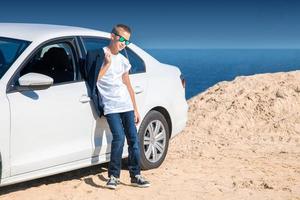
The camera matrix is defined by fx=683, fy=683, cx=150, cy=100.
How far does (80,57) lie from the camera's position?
668 centimetres

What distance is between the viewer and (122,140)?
6.62 m

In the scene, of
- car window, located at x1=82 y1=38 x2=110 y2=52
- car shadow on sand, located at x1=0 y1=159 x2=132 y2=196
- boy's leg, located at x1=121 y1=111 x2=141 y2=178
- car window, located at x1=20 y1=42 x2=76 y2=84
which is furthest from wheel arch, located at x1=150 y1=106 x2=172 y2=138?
car window, located at x1=20 y1=42 x2=76 y2=84

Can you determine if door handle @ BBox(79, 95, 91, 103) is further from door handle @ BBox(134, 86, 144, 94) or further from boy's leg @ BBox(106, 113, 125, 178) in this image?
door handle @ BBox(134, 86, 144, 94)

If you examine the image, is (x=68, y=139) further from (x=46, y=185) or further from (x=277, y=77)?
(x=277, y=77)

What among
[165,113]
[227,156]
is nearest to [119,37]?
[165,113]

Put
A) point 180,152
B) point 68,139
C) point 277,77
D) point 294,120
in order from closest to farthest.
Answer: point 68,139 → point 180,152 → point 294,120 → point 277,77

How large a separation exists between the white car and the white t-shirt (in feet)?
0.50

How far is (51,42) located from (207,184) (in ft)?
7.25

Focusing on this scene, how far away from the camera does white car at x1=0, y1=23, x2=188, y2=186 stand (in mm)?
5875

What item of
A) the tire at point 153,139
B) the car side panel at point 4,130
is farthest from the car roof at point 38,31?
the tire at point 153,139

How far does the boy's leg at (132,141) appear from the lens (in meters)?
6.70

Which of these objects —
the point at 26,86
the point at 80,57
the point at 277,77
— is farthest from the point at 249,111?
the point at 26,86

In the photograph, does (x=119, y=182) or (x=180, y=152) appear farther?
(x=180, y=152)

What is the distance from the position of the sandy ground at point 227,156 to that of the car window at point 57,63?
1.12 metres
